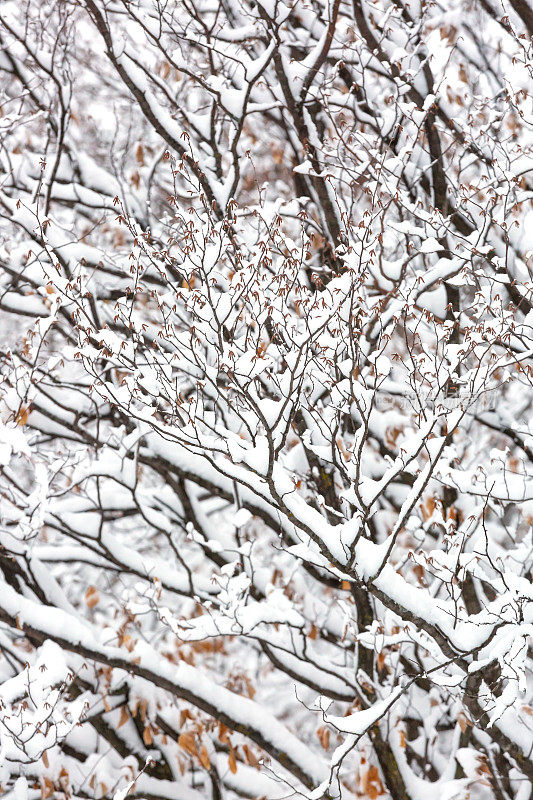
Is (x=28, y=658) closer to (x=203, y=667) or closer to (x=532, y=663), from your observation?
(x=203, y=667)

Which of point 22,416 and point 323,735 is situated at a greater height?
point 22,416

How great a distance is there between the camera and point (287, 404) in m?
2.77

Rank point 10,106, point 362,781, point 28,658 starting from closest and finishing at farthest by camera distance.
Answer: point 362,781 → point 28,658 → point 10,106

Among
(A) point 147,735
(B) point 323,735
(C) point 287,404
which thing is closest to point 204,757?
(A) point 147,735

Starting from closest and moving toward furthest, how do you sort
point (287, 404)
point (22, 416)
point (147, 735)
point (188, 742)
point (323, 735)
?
point (287, 404) < point (22, 416) < point (188, 742) < point (323, 735) < point (147, 735)

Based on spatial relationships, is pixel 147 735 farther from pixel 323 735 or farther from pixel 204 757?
pixel 323 735

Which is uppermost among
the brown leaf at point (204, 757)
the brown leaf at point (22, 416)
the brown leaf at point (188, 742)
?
the brown leaf at point (22, 416)

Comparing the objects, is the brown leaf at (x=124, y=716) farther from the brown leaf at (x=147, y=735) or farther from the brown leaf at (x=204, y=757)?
the brown leaf at (x=204, y=757)

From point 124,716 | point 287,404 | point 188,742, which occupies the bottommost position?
point 188,742

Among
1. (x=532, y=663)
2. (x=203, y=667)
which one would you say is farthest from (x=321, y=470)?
(x=203, y=667)

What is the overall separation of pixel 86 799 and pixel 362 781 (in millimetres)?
1862

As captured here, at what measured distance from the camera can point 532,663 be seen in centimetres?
423

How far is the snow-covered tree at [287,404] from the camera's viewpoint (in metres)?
3.04

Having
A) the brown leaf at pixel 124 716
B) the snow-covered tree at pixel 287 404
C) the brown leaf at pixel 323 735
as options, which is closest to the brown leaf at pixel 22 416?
the snow-covered tree at pixel 287 404
